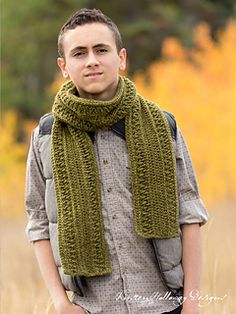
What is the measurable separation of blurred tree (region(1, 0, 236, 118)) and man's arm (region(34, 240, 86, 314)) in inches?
750

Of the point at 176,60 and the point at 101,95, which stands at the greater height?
the point at 176,60

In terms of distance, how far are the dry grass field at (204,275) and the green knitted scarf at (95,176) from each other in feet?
1.31

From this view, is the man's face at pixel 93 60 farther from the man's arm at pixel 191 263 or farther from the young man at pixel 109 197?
the man's arm at pixel 191 263

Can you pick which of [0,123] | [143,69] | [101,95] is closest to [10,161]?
[0,123]

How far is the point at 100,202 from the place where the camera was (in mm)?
2465

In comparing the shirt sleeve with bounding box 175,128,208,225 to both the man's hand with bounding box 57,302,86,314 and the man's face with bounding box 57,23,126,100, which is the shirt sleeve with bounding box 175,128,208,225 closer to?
the man's face with bounding box 57,23,126,100

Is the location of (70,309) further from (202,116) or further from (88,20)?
(202,116)

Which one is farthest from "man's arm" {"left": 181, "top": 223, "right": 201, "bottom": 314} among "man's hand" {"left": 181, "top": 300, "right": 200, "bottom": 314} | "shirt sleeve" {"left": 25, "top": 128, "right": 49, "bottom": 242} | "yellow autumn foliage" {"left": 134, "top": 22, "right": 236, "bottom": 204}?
"yellow autumn foliage" {"left": 134, "top": 22, "right": 236, "bottom": 204}

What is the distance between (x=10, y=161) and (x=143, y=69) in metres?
5.68

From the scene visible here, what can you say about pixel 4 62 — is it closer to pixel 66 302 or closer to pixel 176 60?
pixel 176 60

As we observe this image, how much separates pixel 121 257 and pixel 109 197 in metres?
0.17

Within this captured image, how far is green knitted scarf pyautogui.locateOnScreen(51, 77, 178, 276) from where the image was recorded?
2.44 meters

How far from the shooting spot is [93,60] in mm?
2463

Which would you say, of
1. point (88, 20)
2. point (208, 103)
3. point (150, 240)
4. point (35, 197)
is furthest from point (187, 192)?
point (208, 103)
